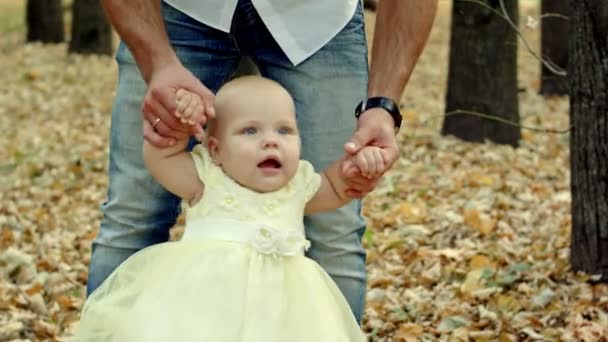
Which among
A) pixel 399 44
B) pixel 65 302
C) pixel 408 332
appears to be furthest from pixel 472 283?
pixel 399 44

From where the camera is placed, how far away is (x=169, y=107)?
2709 millimetres

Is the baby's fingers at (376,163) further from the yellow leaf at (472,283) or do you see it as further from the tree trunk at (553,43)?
the tree trunk at (553,43)

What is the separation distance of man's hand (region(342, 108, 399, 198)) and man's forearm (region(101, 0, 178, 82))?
514 millimetres

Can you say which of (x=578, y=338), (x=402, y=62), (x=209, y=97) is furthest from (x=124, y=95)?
(x=578, y=338)

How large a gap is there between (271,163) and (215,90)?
47 cm

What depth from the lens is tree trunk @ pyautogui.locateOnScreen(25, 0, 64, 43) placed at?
1549cm

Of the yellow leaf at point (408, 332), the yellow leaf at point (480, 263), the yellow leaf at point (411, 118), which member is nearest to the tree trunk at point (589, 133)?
the yellow leaf at point (480, 263)

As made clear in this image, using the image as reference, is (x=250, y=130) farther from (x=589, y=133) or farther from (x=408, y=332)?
(x=589, y=133)

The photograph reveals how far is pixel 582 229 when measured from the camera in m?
4.90

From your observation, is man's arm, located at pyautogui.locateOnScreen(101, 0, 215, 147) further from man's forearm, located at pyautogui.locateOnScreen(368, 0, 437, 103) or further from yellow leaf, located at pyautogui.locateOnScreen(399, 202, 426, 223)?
yellow leaf, located at pyautogui.locateOnScreen(399, 202, 426, 223)

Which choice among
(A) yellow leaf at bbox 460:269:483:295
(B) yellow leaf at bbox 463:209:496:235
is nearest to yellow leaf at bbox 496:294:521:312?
(A) yellow leaf at bbox 460:269:483:295

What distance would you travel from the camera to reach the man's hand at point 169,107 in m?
2.72

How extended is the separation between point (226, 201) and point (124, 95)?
53 cm

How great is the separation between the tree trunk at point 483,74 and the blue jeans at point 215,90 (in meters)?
5.17
